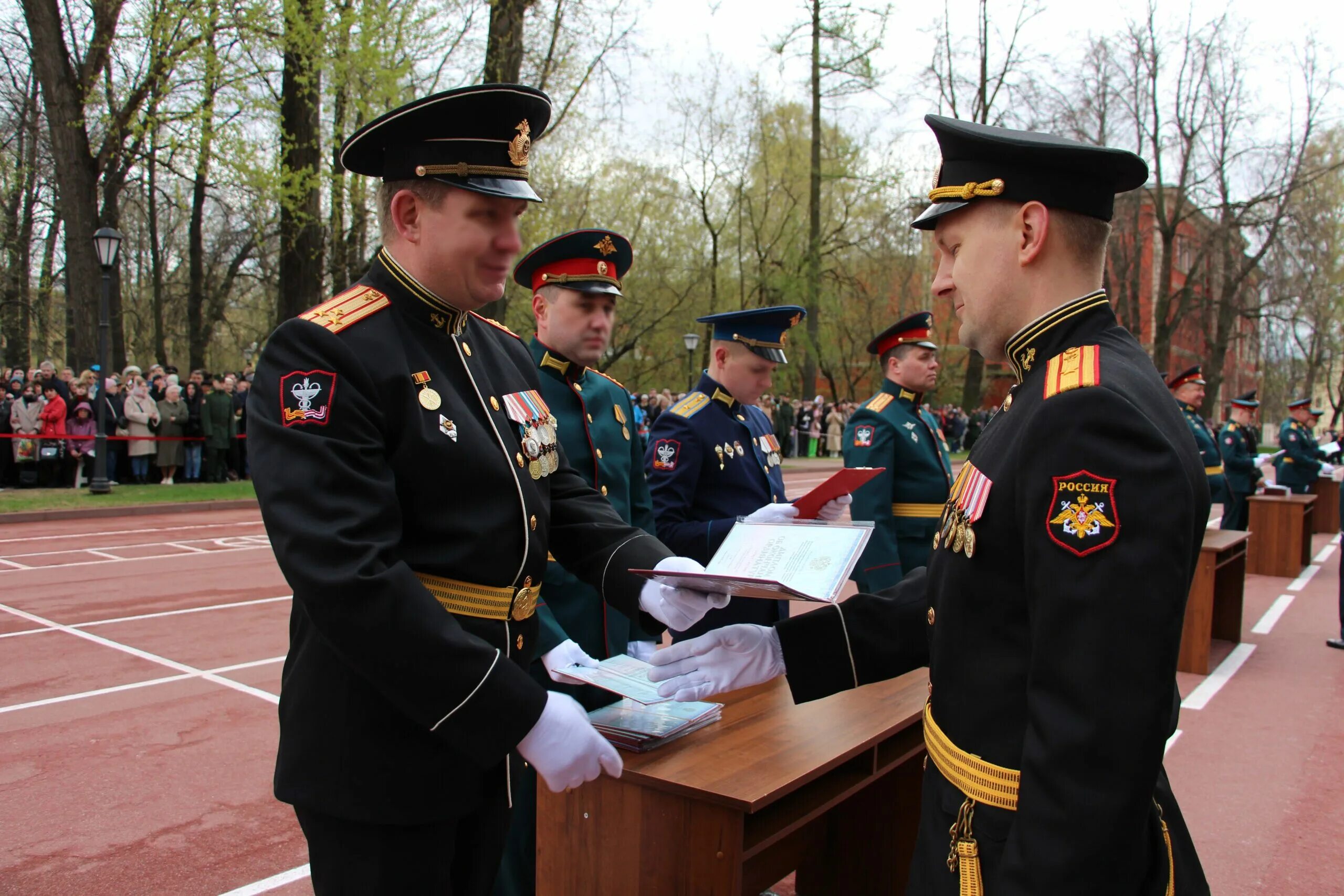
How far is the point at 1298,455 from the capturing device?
13766 mm

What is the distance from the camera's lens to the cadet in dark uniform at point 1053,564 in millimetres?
1329

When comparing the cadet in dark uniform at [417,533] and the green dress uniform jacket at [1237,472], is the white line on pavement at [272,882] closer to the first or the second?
the cadet in dark uniform at [417,533]

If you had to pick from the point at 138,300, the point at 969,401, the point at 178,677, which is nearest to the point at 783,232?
the point at 969,401

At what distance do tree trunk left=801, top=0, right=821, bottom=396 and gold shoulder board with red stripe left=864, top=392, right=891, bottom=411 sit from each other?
22.8 m

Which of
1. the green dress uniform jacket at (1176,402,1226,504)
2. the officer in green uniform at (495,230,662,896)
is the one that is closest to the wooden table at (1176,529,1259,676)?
the green dress uniform jacket at (1176,402,1226,504)

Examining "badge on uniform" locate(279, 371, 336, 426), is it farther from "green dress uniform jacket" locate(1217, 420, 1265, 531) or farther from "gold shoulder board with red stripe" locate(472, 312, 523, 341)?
"green dress uniform jacket" locate(1217, 420, 1265, 531)

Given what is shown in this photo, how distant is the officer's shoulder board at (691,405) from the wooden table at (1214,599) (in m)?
3.89

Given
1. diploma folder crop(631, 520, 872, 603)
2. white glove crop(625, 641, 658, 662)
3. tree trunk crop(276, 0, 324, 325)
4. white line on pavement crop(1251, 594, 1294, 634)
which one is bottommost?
white line on pavement crop(1251, 594, 1294, 634)

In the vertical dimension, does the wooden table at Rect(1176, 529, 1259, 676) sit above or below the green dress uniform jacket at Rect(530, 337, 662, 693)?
below

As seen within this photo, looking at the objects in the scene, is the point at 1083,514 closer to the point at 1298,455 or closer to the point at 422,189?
the point at 422,189

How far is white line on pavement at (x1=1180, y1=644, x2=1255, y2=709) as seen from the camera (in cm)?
631

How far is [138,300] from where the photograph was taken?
33.6 m

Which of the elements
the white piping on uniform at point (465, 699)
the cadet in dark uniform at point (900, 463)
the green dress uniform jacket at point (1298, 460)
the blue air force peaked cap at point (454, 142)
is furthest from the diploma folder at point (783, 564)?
the green dress uniform jacket at point (1298, 460)

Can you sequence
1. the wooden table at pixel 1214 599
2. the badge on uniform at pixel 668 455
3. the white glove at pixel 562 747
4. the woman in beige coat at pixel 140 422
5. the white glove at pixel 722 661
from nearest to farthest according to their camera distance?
the white glove at pixel 562 747 < the white glove at pixel 722 661 < the badge on uniform at pixel 668 455 < the wooden table at pixel 1214 599 < the woman in beige coat at pixel 140 422
